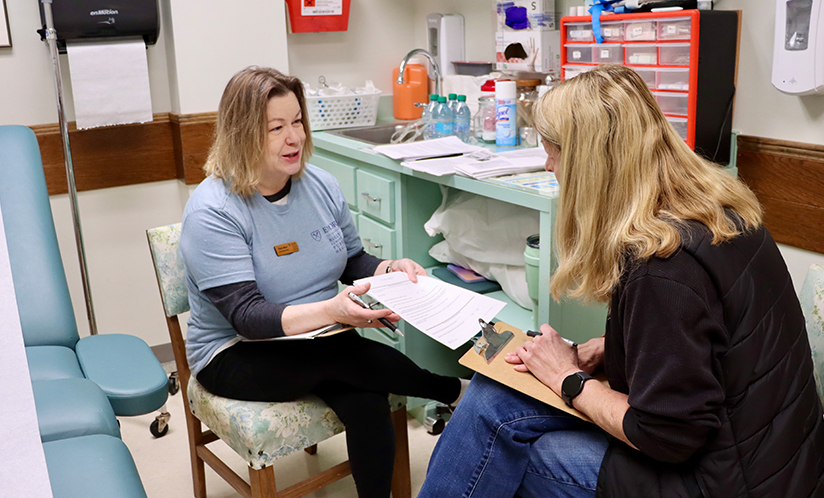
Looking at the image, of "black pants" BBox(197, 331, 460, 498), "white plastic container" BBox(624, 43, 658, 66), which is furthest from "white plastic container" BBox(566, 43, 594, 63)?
"black pants" BBox(197, 331, 460, 498)

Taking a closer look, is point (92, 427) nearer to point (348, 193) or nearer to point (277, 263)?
point (277, 263)

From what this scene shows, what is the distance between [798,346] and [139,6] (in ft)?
7.30

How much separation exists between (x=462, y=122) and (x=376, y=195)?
0.43m

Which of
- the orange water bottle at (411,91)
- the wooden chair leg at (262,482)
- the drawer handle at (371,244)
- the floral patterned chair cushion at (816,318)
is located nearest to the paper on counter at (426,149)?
the drawer handle at (371,244)

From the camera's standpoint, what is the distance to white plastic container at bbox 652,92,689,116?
6.02 feet

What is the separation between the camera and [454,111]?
8.45 ft

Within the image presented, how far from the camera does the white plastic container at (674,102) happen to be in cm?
184

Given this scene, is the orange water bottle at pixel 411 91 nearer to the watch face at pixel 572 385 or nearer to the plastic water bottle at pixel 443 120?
the plastic water bottle at pixel 443 120

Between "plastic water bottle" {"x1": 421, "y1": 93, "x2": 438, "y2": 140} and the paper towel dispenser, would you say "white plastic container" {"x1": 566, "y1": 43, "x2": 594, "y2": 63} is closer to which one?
"plastic water bottle" {"x1": 421, "y1": 93, "x2": 438, "y2": 140}

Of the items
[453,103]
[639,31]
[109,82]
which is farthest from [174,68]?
[639,31]

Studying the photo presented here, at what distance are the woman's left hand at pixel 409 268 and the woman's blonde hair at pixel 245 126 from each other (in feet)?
1.32

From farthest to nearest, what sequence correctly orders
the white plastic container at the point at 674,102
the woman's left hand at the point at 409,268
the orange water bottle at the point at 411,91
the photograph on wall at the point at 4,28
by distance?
the orange water bottle at the point at 411,91
the photograph on wall at the point at 4,28
the white plastic container at the point at 674,102
the woman's left hand at the point at 409,268

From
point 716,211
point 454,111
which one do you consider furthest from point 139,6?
point 716,211

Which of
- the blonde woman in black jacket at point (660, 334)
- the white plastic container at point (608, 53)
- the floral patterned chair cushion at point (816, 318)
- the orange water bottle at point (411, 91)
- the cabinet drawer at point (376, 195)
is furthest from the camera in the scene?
the orange water bottle at point (411, 91)
